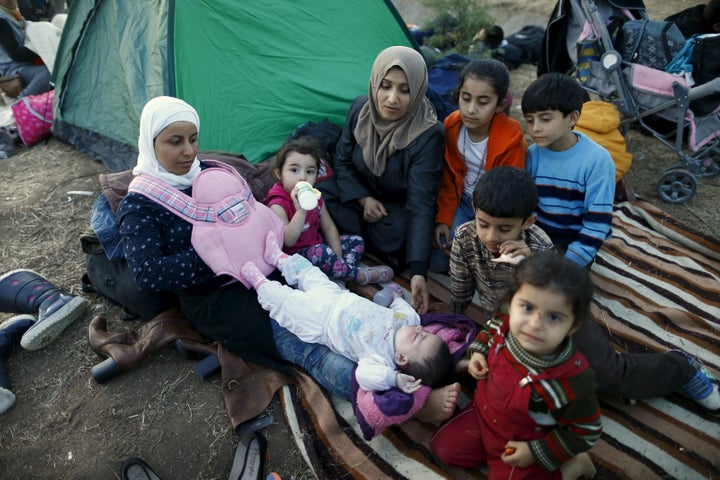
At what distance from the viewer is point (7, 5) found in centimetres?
559

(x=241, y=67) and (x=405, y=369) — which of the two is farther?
(x=241, y=67)

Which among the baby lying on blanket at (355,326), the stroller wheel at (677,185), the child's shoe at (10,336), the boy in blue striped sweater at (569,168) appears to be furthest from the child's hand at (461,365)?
the stroller wheel at (677,185)

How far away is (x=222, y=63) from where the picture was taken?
366 centimetres

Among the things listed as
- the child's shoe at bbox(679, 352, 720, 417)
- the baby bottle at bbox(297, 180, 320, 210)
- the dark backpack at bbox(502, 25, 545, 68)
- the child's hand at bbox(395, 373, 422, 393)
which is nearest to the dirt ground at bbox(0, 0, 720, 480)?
the child's hand at bbox(395, 373, 422, 393)

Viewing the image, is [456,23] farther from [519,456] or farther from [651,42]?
[519,456]

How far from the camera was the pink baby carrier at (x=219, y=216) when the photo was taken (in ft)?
7.54

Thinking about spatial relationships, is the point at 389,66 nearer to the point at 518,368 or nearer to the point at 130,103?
the point at 518,368

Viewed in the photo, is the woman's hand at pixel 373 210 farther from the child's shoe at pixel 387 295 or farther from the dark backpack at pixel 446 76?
the dark backpack at pixel 446 76

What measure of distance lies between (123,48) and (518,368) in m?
Answer: 4.00

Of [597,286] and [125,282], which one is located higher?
[597,286]

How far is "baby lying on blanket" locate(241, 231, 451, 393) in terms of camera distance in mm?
2031

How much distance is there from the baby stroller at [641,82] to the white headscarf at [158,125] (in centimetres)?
337

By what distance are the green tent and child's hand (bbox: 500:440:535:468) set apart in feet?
9.39

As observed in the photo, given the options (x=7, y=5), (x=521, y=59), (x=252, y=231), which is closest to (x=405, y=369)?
(x=252, y=231)
